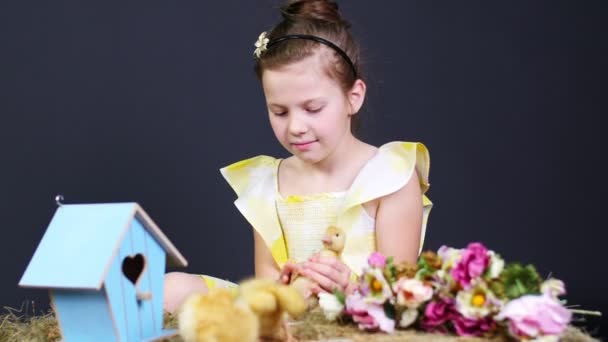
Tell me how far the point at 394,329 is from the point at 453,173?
174 cm

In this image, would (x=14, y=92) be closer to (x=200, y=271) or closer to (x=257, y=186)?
(x=200, y=271)

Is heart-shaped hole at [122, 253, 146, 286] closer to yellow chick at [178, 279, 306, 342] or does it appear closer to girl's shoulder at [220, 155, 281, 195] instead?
yellow chick at [178, 279, 306, 342]

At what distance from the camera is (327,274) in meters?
1.91

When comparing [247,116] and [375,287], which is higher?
[247,116]

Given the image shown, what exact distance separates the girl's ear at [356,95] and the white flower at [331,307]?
67 centimetres

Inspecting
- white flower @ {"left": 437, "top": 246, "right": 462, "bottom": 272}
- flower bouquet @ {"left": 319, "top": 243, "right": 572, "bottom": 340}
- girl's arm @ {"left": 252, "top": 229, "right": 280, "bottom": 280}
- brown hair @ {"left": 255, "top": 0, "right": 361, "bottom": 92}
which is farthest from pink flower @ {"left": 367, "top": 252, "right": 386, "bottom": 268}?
girl's arm @ {"left": 252, "top": 229, "right": 280, "bottom": 280}

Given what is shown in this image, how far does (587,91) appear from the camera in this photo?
3270 mm

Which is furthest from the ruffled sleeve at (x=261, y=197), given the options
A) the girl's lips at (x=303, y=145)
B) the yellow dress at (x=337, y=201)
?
the girl's lips at (x=303, y=145)

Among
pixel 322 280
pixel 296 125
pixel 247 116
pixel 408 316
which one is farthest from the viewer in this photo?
pixel 247 116

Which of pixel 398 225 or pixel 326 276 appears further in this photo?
pixel 398 225

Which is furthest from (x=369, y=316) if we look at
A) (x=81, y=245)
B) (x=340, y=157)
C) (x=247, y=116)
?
(x=247, y=116)

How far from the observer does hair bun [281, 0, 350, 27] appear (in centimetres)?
221

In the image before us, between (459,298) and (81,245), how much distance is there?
642 millimetres

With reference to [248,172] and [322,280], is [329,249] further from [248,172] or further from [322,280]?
[248,172]
